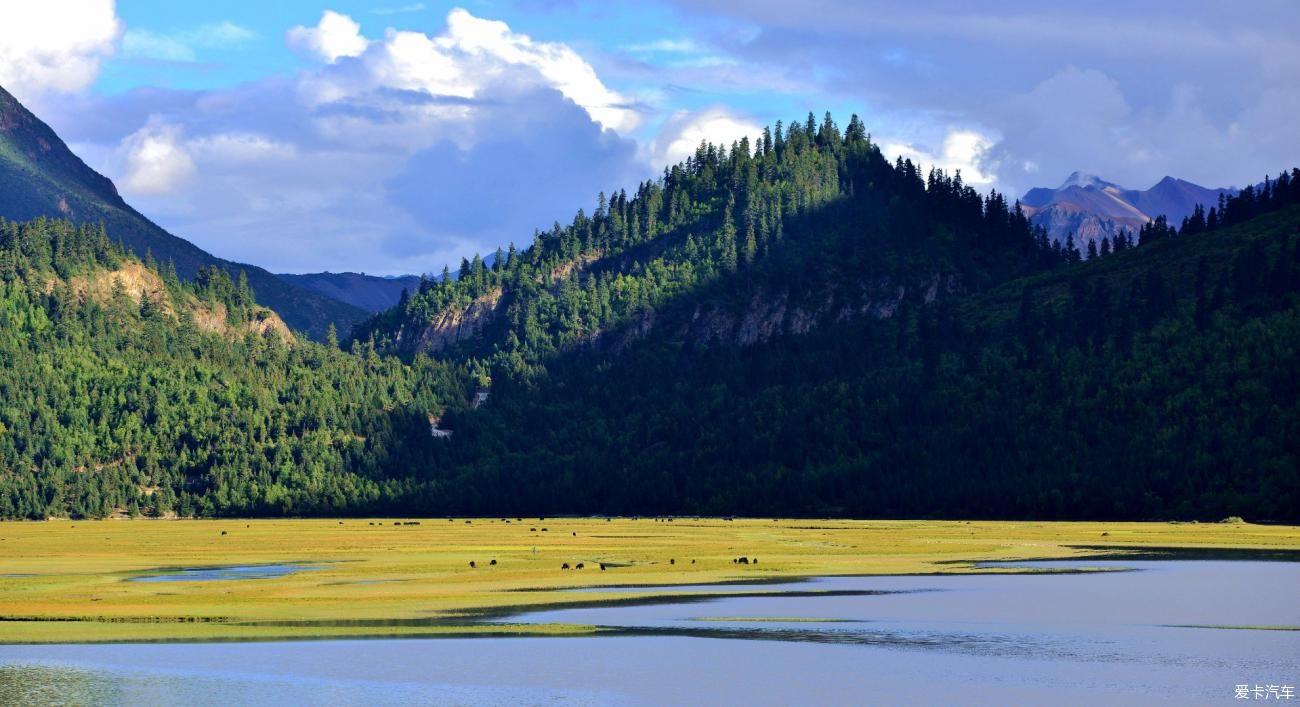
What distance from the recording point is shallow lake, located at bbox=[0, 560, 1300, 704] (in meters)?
75.2

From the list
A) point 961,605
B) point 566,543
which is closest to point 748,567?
point 961,605

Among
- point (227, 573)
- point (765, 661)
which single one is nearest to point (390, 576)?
point (227, 573)

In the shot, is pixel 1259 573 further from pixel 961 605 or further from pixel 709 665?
pixel 709 665

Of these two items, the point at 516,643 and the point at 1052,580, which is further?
the point at 1052,580

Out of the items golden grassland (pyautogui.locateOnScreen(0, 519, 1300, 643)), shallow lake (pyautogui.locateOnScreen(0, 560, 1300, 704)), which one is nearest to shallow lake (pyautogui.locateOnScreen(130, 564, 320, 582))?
golden grassland (pyautogui.locateOnScreen(0, 519, 1300, 643))

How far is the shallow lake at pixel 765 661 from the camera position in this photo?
75188mm

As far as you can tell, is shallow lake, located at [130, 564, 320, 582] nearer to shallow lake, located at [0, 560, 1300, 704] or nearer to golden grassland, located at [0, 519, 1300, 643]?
golden grassland, located at [0, 519, 1300, 643]

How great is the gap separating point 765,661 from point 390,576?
58366 mm

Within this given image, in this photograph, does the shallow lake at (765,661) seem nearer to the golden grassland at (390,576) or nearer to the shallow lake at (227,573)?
the golden grassland at (390,576)

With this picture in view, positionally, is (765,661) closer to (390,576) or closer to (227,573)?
(390,576)

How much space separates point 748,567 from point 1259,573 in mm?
42977

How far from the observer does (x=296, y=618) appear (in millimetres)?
103938

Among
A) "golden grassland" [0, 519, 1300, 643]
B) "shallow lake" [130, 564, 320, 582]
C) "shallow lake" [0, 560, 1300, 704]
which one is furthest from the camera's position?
"shallow lake" [130, 564, 320, 582]

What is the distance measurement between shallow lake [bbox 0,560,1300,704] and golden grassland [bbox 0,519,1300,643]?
646 centimetres
